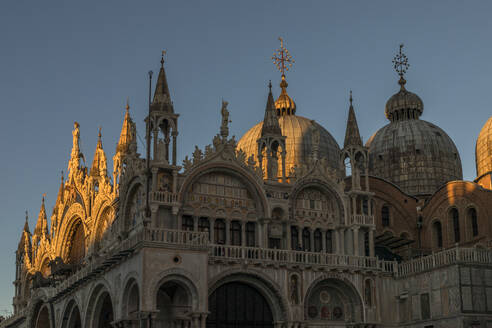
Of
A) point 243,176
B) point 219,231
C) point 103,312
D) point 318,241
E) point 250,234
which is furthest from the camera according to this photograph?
point 103,312

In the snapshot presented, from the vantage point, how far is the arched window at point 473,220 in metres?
49.2

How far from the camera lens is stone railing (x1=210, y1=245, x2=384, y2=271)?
36.2 metres

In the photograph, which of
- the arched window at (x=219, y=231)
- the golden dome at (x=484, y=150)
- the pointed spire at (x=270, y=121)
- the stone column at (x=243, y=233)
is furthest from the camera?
the golden dome at (x=484, y=150)

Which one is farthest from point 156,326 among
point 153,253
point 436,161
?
point 436,161

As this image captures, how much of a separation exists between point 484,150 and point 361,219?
18.9m

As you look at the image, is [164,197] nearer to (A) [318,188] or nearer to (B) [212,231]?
(B) [212,231]

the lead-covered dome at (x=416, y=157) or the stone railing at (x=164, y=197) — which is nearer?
the stone railing at (x=164, y=197)

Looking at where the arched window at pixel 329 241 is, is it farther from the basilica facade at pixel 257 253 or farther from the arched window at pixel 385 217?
the arched window at pixel 385 217

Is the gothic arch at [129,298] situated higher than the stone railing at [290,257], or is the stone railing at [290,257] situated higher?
the stone railing at [290,257]

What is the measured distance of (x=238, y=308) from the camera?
36.8 m

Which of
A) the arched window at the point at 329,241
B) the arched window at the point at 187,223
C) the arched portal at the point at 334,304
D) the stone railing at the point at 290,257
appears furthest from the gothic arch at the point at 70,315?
the arched window at the point at 329,241

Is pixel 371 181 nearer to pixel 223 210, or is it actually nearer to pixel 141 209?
pixel 223 210

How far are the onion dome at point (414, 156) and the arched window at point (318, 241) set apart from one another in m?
22.9

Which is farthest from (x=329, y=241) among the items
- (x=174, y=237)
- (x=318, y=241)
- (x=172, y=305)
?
(x=174, y=237)
